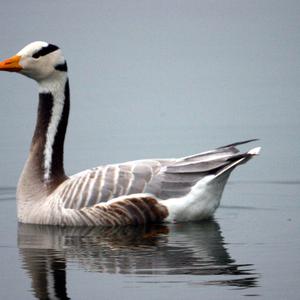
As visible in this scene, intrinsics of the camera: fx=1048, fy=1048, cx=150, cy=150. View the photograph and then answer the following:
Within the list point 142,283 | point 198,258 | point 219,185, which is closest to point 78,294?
point 142,283

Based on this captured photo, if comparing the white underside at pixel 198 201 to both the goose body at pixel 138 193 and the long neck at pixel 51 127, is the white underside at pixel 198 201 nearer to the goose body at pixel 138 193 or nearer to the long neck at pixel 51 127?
the goose body at pixel 138 193

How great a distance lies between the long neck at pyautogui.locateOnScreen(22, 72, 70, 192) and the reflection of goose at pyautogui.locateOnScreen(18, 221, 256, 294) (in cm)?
96

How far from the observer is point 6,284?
9.59 meters

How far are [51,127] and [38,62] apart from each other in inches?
33.3

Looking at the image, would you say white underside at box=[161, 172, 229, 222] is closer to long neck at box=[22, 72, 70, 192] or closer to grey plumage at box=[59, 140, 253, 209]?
grey plumage at box=[59, 140, 253, 209]

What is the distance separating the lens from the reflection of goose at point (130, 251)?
388 inches

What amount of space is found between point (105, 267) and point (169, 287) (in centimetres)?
110

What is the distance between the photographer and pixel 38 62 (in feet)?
43.0

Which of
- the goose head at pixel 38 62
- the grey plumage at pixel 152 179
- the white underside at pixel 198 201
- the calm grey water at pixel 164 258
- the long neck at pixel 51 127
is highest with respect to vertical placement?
the goose head at pixel 38 62

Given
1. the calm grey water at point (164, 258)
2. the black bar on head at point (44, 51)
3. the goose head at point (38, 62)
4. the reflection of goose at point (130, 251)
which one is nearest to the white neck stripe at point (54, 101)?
the goose head at point (38, 62)

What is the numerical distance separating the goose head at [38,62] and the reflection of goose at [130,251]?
1.98 meters

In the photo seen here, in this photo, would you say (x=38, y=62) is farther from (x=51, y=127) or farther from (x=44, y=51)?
(x=51, y=127)

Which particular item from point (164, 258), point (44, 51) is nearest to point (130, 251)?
point (164, 258)

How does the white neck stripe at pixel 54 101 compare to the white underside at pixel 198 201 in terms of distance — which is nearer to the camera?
the white underside at pixel 198 201
